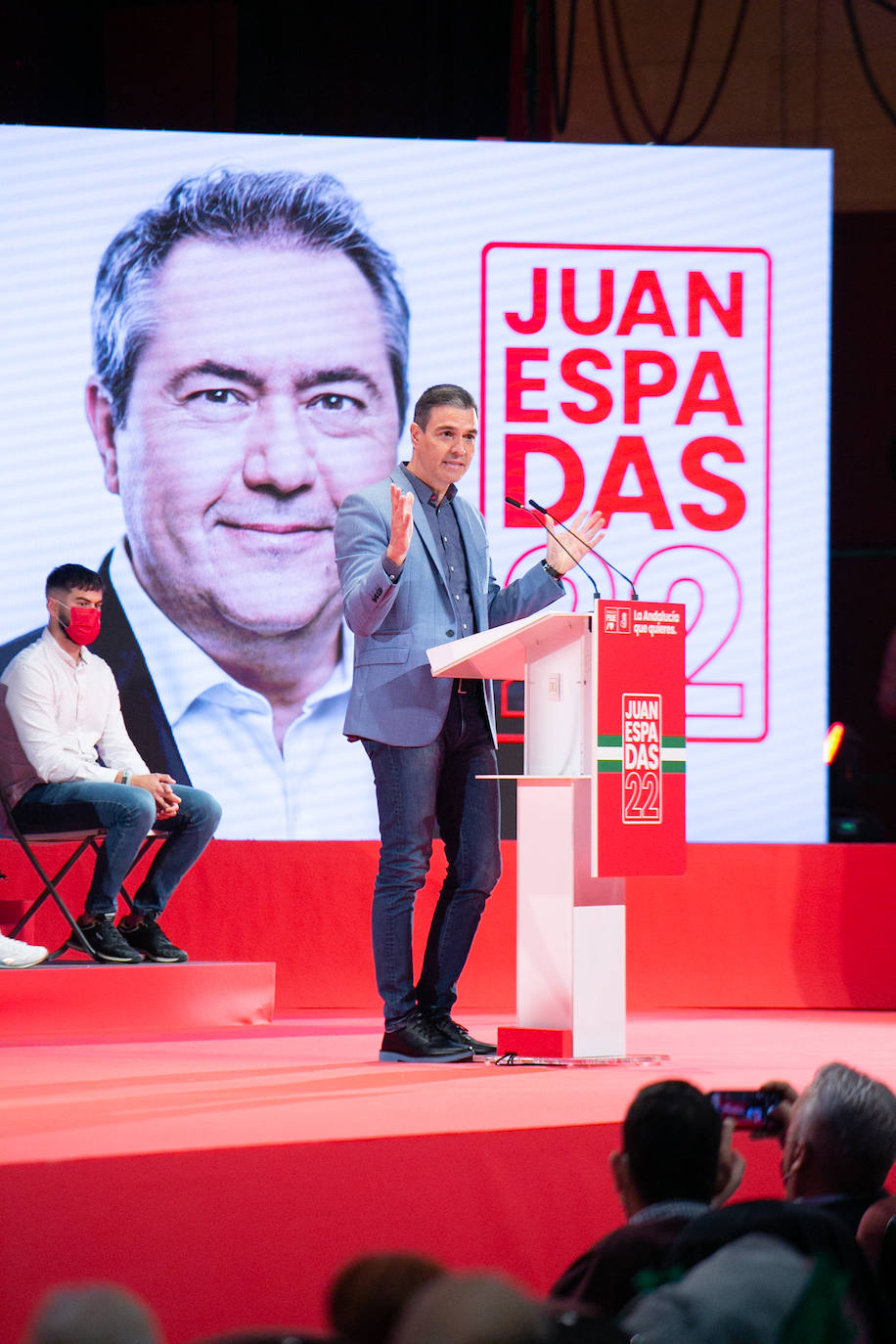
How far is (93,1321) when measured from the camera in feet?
2.64

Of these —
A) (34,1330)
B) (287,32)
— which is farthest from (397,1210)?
(287,32)

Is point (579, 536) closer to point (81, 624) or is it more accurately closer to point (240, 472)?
point (81, 624)

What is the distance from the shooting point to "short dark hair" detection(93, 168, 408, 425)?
17.6ft

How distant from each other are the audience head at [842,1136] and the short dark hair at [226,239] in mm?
3857

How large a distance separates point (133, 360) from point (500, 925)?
2.18m

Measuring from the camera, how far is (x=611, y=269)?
5.52 metres

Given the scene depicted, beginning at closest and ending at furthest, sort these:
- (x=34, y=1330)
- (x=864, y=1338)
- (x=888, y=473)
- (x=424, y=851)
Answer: (x=34, y=1330) < (x=864, y=1338) < (x=424, y=851) < (x=888, y=473)

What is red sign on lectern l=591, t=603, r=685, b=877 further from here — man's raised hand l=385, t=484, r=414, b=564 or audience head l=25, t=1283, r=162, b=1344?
audience head l=25, t=1283, r=162, b=1344

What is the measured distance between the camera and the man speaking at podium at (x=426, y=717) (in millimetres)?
3506

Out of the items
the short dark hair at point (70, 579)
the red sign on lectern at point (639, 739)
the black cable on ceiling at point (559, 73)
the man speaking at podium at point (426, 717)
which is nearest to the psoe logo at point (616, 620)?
the red sign on lectern at point (639, 739)

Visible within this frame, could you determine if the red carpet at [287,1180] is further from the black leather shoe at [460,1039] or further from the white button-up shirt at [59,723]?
the white button-up shirt at [59,723]

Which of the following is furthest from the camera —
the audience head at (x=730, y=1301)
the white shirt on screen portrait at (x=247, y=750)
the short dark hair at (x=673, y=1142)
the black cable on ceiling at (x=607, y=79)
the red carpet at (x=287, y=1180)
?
the black cable on ceiling at (x=607, y=79)

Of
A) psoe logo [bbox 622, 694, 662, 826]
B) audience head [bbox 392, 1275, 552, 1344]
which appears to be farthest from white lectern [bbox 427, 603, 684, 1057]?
audience head [bbox 392, 1275, 552, 1344]

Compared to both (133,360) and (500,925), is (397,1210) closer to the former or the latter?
(500,925)
